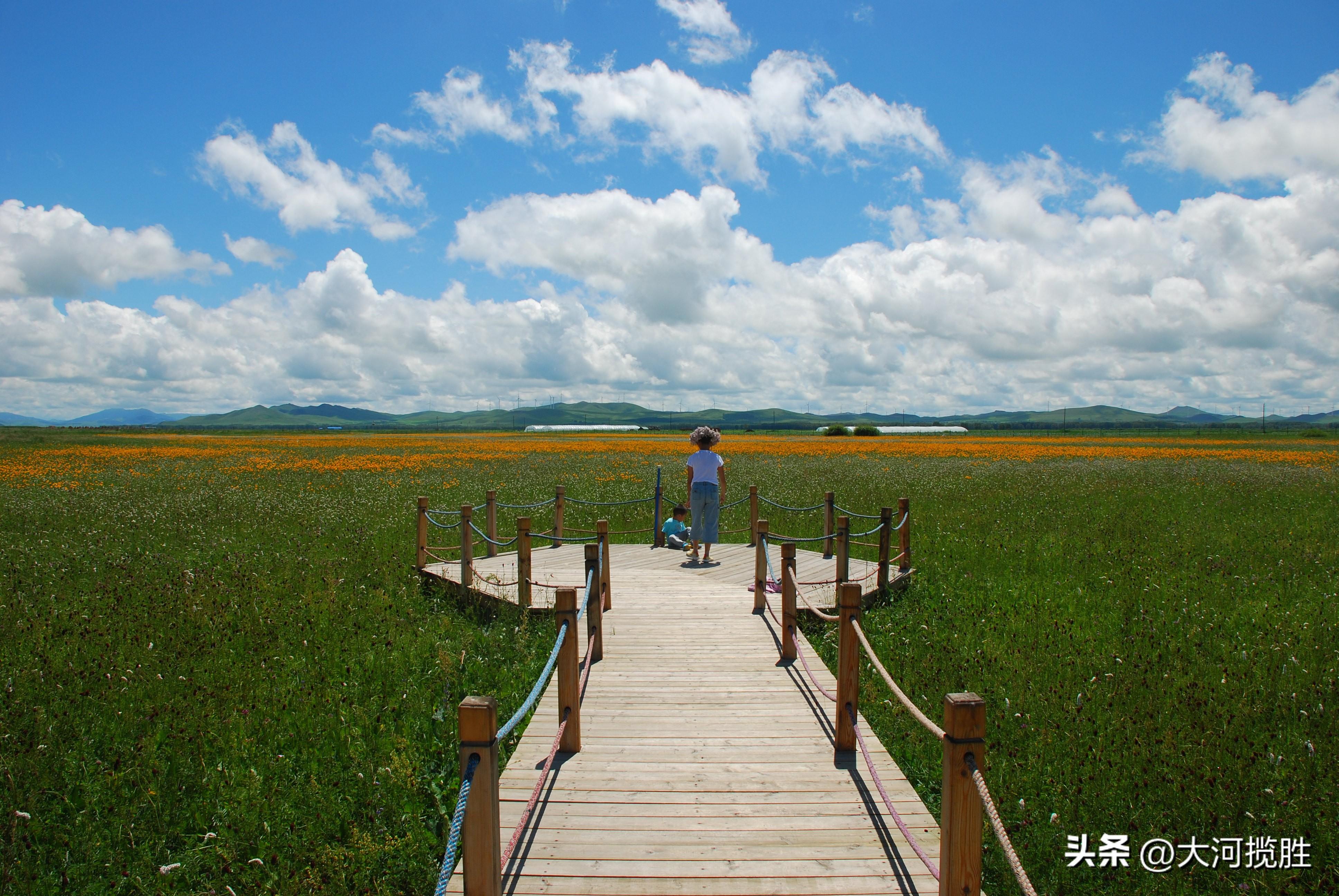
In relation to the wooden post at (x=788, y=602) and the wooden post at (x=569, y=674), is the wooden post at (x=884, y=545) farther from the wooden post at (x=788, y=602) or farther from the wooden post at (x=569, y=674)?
the wooden post at (x=569, y=674)

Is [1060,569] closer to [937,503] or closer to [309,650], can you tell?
[937,503]

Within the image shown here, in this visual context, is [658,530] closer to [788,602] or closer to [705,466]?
[705,466]

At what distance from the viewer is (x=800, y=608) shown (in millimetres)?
8719

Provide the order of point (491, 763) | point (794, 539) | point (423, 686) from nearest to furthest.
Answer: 1. point (491, 763)
2. point (423, 686)
3. point (794, 539)

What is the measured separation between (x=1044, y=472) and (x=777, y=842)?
1230 inches

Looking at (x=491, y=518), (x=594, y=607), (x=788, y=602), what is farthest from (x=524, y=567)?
(x=788, y=602)

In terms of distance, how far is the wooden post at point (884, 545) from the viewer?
31.9 feet

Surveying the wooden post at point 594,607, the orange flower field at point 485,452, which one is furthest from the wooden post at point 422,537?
the orange flower field at point 485,452

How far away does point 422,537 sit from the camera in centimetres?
1105

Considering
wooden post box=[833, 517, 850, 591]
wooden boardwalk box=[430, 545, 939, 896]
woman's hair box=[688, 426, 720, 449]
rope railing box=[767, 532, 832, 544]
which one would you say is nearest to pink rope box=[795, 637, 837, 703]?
wooden boardwalk box=[430, 545, 939, 896]

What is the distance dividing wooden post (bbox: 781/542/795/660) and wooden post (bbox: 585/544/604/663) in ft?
6.08

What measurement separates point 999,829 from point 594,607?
4.92 meters

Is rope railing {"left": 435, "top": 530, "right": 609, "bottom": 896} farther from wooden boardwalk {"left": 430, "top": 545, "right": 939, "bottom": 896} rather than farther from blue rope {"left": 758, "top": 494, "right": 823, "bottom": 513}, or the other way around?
blue rope {"left": 758, "top": 494, "right": 823, "bottom": 513}

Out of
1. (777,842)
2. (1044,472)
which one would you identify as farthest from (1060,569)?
(1044,472)
